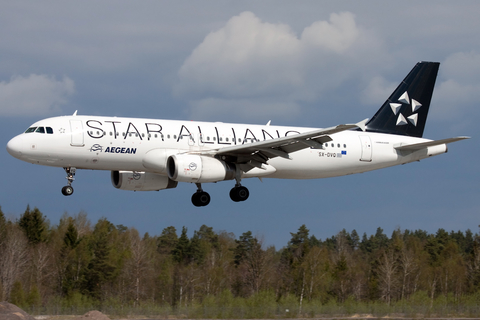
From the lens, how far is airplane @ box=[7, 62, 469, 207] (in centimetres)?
3262

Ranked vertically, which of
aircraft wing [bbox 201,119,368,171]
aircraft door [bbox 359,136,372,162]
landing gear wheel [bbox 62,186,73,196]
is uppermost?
aircraft door [bbox 359,136,372,162]

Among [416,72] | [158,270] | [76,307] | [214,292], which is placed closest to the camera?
[416,72]

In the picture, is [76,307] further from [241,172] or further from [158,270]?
[241,172]

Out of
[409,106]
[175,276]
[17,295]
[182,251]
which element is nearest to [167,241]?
[182,251]

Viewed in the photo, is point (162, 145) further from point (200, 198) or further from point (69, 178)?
point (69, 178)

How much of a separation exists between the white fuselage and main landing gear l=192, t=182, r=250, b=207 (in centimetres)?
95

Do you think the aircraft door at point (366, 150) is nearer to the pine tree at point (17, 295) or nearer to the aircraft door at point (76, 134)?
the aircraft door at point (76, 134)

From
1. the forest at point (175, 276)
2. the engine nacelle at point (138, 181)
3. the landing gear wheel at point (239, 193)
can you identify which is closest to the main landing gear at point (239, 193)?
the landing gear wheel at point (239, 193)

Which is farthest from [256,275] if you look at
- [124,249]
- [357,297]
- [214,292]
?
[124,249]

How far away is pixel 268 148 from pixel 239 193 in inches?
144

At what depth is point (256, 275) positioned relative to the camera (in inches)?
2872

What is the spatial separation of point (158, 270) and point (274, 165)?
45793 millimetres

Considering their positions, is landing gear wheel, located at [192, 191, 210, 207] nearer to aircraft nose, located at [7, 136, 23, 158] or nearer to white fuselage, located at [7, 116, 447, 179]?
white fuselage, located at [7, 116, 447, 179]

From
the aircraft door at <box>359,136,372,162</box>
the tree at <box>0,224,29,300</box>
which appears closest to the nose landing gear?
the aircraft door at <box>359,136,372,162</box>
